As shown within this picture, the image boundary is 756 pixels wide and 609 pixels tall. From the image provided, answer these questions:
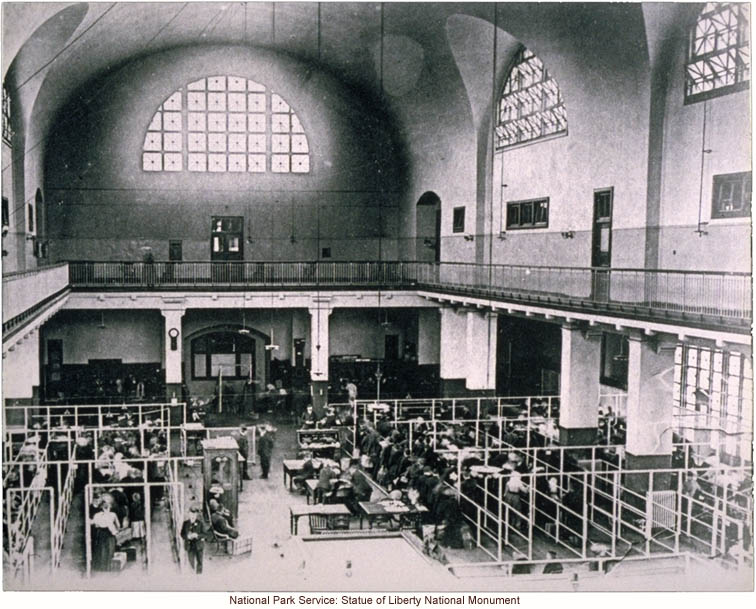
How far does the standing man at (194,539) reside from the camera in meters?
12.4

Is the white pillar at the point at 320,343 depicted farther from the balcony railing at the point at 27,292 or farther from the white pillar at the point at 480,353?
the balcony railing at the point at 27,292

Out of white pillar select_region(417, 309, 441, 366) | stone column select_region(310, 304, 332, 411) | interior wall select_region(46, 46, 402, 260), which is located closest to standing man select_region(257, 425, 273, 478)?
stone column select_region(310, 304, 332, 411)

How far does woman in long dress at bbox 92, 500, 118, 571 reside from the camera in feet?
41.5

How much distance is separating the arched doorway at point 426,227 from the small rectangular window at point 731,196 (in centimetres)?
1447

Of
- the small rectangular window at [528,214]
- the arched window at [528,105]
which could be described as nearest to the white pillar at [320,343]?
the small rectangular window at [528,214]

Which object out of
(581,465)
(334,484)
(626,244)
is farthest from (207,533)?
(626,244)

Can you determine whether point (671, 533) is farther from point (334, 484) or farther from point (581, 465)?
point (334, 484)

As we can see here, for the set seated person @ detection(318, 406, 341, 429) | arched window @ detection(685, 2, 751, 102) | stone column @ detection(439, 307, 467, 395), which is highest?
arched window @ detection(685, 2, 751, 102)

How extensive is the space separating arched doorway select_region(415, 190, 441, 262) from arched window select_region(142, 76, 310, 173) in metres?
4.71

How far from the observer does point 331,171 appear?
1257 inches

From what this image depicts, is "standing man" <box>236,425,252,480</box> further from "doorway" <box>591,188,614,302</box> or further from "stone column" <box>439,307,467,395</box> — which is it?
"stone column" <box>439,307,467,395</box>

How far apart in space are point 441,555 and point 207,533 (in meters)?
3.65

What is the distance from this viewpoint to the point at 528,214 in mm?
24531

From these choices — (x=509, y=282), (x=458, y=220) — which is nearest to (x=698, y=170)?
(x=509, y=282)
